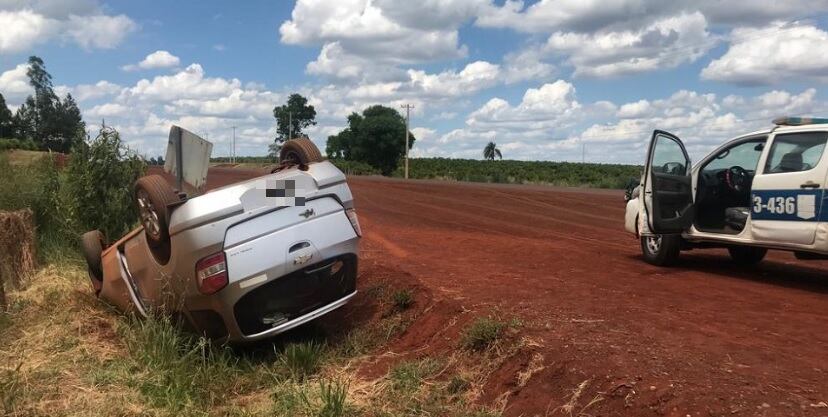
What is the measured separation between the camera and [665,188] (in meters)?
8.91

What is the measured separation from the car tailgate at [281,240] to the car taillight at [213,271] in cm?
5

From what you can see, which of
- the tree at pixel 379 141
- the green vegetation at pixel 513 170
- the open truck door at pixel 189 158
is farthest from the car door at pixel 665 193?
the tree at pixel 379 141

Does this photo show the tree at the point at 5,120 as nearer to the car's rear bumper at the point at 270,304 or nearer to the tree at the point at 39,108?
the tree at the point at 39,108

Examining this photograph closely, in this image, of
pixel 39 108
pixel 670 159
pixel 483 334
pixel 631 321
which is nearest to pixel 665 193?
pixel 670 159

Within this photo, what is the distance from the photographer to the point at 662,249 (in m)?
9.15

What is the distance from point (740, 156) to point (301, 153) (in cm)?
585

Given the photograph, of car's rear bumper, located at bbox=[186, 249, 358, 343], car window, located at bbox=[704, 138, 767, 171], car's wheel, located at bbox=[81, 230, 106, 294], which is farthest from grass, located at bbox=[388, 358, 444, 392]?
car window, located at bbox=[704, 138, 767, 171]

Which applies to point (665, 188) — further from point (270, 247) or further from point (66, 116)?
point (66, 116)

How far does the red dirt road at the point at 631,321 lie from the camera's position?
13.5 ft

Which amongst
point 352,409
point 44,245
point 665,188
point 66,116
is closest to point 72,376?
point 352,409

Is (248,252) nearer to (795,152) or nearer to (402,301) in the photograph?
(402,301)

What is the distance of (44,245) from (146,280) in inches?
243

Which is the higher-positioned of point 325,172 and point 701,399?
point 325,172

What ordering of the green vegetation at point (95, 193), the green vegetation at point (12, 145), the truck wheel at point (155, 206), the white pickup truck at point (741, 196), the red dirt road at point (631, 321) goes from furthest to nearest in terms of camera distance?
the green vegetation at point (12, 145) → the green vegetation at point (95, 193) → the white pickup truck at point (741, 196) → the truck wheel at point (155, 206) → the red dirt road at point (631, 321)
